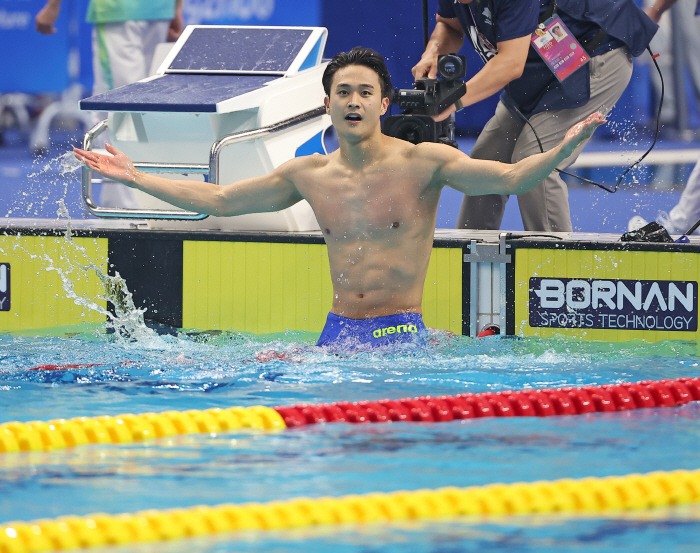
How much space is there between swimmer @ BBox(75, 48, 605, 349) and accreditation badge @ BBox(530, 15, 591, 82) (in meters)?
1.28

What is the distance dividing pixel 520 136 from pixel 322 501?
3054mm

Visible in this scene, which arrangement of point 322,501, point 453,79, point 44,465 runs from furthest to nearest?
point 453,79
point 44,465
point 322,501

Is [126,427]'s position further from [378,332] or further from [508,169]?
[508,169]

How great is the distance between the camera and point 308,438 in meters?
2.75

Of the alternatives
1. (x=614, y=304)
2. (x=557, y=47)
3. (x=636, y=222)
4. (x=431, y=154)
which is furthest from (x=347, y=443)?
(x=636, y=222)

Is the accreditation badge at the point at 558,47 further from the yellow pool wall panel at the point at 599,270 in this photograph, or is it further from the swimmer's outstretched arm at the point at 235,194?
the swimmer's outstretched arm at the point at 235,194

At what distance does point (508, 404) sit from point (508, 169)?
823mm

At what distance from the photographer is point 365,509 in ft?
7.03

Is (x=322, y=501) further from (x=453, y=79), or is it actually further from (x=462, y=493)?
(x=453, y=79)

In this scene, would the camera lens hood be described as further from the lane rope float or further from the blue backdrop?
the blue backdrop

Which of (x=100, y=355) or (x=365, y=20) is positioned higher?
(x=365, y=20)

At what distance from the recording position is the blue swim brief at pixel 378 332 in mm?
3631

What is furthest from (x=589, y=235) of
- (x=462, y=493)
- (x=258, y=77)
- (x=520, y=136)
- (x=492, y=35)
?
(x=462, y=493)

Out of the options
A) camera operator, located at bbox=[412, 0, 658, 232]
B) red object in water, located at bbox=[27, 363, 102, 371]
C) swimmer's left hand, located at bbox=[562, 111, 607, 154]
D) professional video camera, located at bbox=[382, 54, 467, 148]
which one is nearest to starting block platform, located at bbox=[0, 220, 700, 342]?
camera operator, located at bbox=[412, 0, 658, 232]
